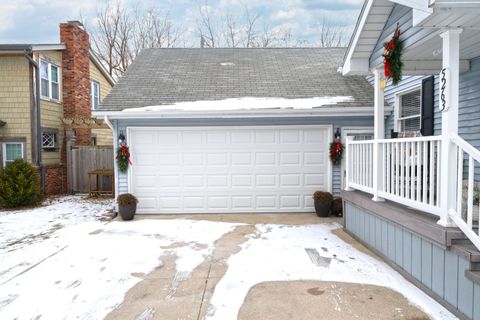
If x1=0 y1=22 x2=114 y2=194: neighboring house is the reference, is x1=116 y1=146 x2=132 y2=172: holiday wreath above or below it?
below

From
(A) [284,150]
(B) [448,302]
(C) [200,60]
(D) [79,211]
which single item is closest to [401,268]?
(B) [448,302]

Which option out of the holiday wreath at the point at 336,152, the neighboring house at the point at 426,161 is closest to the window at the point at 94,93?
the holiday wreath at the point at 336,152

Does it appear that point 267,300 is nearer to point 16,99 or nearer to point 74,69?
point 16,99

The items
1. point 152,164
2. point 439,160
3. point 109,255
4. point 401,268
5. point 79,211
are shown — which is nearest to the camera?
point 439,160

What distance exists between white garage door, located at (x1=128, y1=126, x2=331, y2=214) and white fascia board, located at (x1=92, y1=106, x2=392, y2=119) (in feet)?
1.51

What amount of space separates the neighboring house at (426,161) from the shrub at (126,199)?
15.2ft

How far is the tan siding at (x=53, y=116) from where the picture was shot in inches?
479

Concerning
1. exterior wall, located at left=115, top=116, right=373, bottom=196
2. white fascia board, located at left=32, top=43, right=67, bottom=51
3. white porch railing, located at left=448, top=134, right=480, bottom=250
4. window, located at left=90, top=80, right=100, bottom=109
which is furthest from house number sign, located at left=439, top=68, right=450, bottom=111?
window, located at left=90, top=80, right=100, bottom=109

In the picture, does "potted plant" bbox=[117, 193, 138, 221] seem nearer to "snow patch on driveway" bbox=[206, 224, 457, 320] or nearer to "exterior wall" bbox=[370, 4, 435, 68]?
"snow patch on driveway" bbox=[206, 224, 457, 320]

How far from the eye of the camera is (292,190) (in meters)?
8.65

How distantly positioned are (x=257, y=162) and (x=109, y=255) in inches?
168

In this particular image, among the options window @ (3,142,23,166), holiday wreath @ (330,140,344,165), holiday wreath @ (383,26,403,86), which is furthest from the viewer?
window @ (3,142,23,166)

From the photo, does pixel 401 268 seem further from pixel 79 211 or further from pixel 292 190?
pixel 79 211

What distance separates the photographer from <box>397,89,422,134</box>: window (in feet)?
24.2
